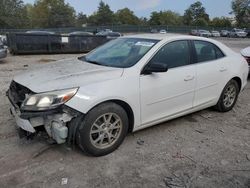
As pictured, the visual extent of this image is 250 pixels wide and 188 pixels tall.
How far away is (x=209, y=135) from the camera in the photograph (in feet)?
14.7

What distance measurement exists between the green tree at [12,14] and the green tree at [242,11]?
179 feet

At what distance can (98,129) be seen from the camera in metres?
3.64

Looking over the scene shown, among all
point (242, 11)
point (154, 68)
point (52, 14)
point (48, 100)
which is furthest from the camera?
point (52, 14)

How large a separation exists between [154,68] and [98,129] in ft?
3.64

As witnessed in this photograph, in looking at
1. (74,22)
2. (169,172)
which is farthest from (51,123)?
(74,22)

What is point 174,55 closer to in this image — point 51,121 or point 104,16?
point 51,121

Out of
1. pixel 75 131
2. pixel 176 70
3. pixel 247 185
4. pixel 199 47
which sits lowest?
pixel 247 185

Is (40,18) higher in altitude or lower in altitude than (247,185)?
higher

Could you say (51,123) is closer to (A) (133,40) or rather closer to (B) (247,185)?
(A) (133,40)

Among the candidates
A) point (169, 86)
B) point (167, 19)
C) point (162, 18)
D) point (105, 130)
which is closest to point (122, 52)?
point (169, 86)

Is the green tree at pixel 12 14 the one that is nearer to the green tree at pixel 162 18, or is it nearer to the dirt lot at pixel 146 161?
the green tree at pixel 162 18

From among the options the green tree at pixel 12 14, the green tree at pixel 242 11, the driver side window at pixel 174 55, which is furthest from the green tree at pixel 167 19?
the driver side window at pixel 174 55

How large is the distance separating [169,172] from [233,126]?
78.8 inches

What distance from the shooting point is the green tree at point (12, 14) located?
65.4 metres
